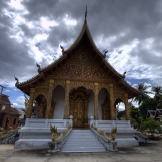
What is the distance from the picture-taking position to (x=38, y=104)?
13.4 meters

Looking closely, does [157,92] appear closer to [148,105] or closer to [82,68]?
[148,105]

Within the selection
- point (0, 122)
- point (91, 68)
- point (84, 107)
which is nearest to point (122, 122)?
point (84, 107)

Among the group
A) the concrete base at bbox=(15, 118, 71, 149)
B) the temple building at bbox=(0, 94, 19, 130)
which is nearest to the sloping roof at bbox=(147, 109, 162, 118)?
the concrete base at bbox=(15, 118, 71, 149)

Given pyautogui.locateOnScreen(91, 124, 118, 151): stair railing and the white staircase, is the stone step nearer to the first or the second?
the white staircase

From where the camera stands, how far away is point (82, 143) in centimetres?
748

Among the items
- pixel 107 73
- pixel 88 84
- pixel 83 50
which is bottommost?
pixel 88 84

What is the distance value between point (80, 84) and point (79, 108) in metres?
2.89

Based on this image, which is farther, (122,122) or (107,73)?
(107,73)

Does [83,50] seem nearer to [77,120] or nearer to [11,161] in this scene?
[77,120]

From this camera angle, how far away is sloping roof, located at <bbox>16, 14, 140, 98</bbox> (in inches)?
388

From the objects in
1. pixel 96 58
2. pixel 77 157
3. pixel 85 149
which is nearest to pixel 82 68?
pixel 96 58

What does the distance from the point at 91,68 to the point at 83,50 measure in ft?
6.36

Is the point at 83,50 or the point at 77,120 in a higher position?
the point at 83,50

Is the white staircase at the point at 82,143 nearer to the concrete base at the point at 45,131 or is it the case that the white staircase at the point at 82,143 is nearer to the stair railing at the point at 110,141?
the stair railing at the point at 110,141
